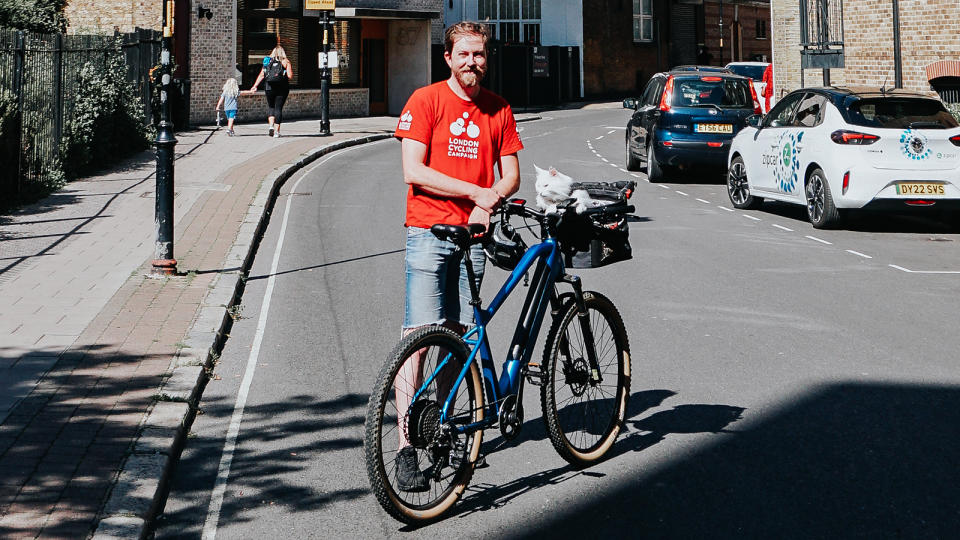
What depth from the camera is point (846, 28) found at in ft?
86.7

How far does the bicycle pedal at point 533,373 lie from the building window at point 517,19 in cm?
5178

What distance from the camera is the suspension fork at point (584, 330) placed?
5508 millimetres

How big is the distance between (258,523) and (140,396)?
6.39 ft

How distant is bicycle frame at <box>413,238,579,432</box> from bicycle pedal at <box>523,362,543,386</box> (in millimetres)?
37

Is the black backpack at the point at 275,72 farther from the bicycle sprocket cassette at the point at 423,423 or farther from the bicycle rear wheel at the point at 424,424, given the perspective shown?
the bicycle sprocket cassette at the point at 423,423

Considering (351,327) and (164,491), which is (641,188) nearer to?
(351,327)

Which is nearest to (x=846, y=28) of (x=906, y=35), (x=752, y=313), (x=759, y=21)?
(x=906, y=35)

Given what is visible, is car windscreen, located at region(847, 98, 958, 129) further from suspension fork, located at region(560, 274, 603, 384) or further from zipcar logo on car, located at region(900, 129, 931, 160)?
suspension fork, located at region(560, 274, 603, 384)

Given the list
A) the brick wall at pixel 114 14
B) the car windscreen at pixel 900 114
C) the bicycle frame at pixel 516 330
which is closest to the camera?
the bicycle frame at pixel 516 330

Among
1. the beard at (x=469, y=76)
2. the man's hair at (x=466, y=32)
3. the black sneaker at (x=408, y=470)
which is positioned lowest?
the black sneaker at (x=408, y=470)

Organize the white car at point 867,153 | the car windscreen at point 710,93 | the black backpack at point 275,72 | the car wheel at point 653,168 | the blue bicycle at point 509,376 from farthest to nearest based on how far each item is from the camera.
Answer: the black backpack at point 275,72, the car wheel at point 653,168, the car windscreen at point 710,93, the white car at point 867,153, the blue bicycle at point 509,376

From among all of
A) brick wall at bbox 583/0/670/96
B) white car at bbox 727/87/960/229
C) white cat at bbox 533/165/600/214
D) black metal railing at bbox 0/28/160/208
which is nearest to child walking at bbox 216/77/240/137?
black metal railing at bbox 0/28/160/208

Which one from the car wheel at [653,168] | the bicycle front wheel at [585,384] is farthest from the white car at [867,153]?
the bicycle front wheel at [585,384]

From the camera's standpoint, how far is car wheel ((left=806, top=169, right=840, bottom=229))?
1427 centimetres
